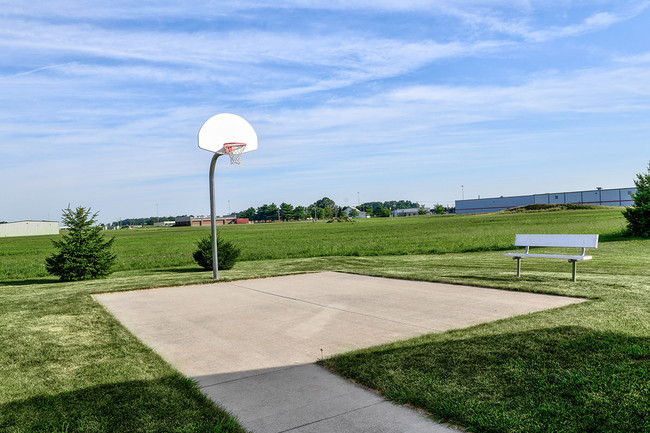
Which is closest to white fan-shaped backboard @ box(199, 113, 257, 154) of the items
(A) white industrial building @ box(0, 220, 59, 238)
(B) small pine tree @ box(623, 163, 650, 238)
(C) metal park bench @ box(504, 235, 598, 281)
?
(C) metal park bench @ box(504, 235, 598, 281)

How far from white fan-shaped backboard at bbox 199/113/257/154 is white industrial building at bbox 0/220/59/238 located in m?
104

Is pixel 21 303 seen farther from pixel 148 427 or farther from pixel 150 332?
pixel 148 427

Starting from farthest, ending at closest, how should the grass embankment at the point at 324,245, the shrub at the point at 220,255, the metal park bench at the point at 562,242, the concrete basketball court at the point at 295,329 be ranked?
the grass embankment at the point at 324,245 < the shrub at the point at 220,255 < the metal park bench at the point at 562,242 < the concrete basketball court at the point at 295,329

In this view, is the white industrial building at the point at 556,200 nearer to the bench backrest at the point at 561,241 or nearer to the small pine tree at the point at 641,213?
the small pine tree at the point at 641,213

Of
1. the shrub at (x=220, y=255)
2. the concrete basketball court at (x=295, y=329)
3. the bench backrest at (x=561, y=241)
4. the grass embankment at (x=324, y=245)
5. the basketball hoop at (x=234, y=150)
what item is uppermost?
the basketball hoop at (x=234, y=150)

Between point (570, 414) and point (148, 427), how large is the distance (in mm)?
3180

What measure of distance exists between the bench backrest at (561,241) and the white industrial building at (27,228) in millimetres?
109135

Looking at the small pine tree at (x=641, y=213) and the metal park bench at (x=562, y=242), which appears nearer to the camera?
the metal park bench at (x=562, y=242)

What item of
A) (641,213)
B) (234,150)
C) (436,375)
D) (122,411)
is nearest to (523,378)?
(436,375)

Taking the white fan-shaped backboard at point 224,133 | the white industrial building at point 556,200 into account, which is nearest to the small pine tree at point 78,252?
the white fan-shaped backboard at point 224,133

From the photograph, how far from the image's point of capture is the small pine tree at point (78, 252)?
541 inches

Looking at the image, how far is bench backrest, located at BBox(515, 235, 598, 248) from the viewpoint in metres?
10.2

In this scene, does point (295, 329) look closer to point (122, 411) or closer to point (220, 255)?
point (122, 411)

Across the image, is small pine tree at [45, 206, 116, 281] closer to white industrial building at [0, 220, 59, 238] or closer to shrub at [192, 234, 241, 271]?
shrub at [192, 234, 241, 271]
